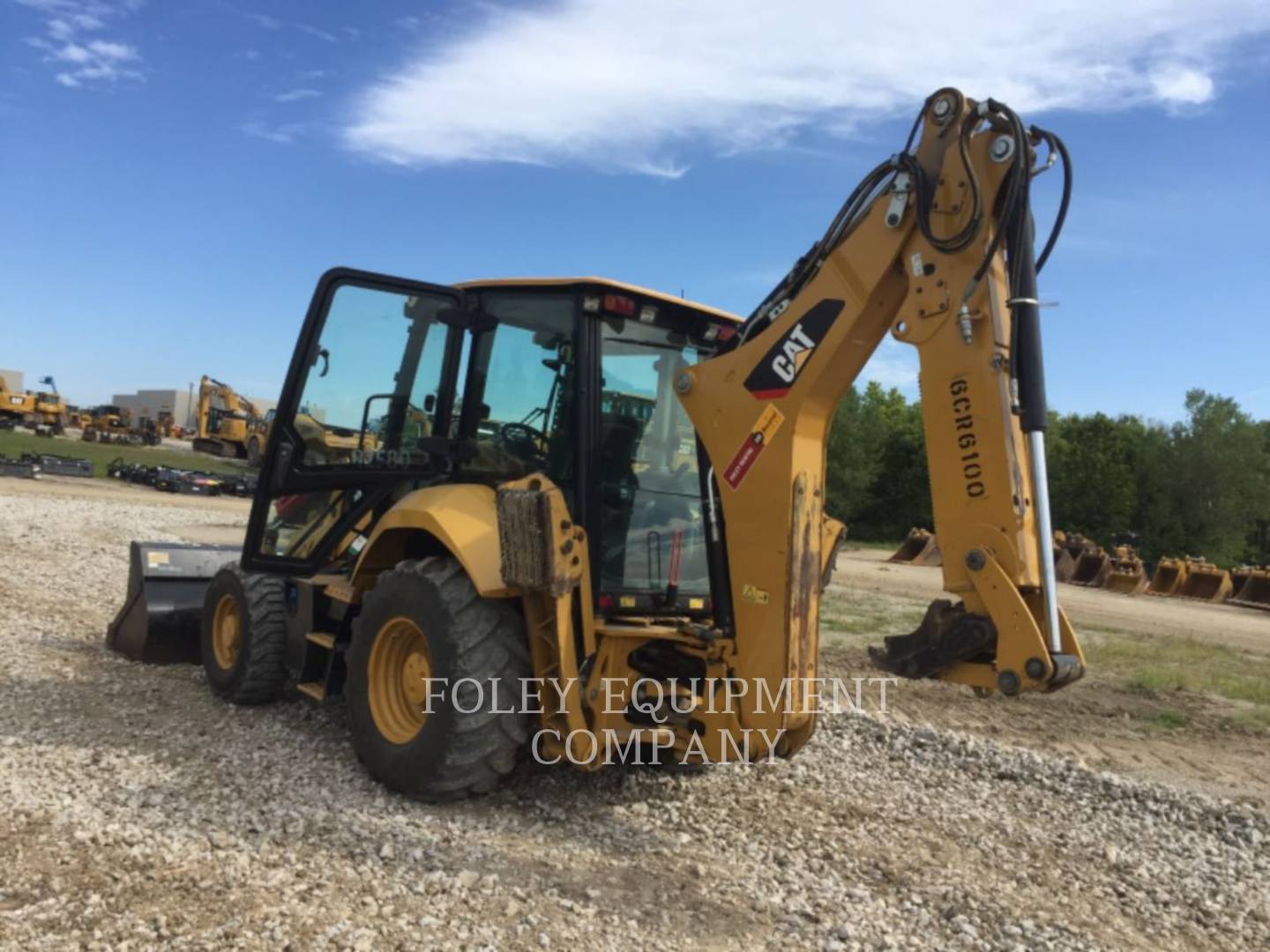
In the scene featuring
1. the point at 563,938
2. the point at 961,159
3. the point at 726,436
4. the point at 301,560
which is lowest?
the point at 563,938

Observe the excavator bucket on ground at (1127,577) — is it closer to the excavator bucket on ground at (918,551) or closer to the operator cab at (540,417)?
the excavator bucket on ground at (918,551)

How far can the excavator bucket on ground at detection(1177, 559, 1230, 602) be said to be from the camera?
829 inches

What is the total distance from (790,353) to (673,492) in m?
0.98

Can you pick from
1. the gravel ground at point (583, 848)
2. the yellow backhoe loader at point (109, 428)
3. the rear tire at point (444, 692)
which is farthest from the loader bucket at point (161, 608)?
the yellow backhoe loader at point (109, 428)

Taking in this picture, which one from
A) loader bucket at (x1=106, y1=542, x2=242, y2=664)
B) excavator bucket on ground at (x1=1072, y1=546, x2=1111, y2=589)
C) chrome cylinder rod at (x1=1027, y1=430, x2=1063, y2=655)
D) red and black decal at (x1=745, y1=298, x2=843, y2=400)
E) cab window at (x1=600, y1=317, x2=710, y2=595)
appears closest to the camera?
chrome cylinder rod at (x1=1027, y1=430, x2=1063, y2=655)

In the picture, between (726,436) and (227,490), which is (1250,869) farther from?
(227,490)

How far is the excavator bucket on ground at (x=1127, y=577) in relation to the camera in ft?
70.6

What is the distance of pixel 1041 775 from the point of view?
588cm

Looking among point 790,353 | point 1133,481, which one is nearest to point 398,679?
point 790,353

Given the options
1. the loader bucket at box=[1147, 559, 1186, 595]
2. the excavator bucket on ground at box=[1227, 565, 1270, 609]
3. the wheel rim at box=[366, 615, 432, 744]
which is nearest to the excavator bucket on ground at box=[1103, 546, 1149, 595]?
the loader bucket at box=[1147, 559, 1186, 595]

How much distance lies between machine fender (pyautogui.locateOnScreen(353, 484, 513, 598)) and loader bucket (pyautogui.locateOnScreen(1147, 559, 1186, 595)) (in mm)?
20155

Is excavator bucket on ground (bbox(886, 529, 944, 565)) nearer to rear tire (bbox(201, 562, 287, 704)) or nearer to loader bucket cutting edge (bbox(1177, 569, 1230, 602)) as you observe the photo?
loader bucket cutting edge (bbox(1177, 569, 1230, 602))

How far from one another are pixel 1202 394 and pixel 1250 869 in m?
40.9

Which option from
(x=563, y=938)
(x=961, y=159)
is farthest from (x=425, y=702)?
(x=961, y=159)
